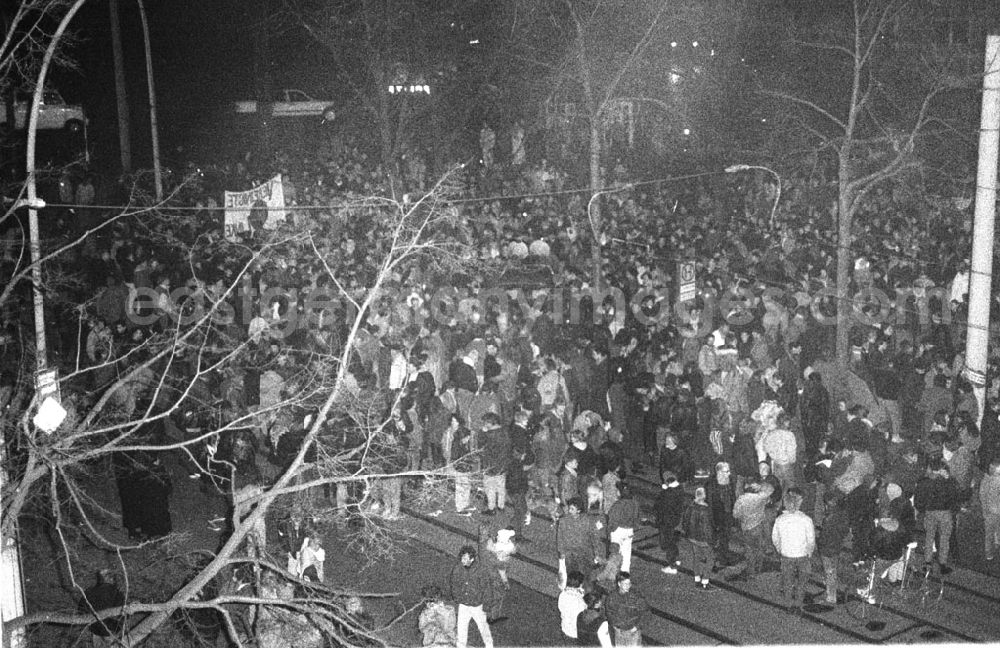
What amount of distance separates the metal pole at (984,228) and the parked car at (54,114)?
22613 millimetres

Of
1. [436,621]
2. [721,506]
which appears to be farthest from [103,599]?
[721,506]

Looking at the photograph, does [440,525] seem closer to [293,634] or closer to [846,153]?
[293,634]

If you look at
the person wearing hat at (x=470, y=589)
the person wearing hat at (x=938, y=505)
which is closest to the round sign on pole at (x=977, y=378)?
the person wearing hat at (x=938, y=505)

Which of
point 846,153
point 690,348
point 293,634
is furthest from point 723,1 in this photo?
point 293,634

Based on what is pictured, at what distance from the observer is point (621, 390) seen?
14.5 m

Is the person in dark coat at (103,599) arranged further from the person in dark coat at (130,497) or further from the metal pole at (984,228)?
the metal pole at (984,228)

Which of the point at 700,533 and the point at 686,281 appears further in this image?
the point at 686,281

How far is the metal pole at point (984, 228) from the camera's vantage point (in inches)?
496

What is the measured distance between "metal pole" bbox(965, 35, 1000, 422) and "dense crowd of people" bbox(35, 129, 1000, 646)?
401 millimetres

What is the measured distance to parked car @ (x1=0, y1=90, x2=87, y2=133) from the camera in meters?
27.1

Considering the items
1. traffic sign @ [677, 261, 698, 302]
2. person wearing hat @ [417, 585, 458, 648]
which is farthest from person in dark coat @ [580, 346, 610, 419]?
person wearing hat @ [417, 585, 458, 648]

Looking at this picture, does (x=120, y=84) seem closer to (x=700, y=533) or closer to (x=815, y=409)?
(x=815, y=409)

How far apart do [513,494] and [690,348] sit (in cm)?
428

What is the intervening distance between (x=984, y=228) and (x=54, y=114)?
77.5 feet
